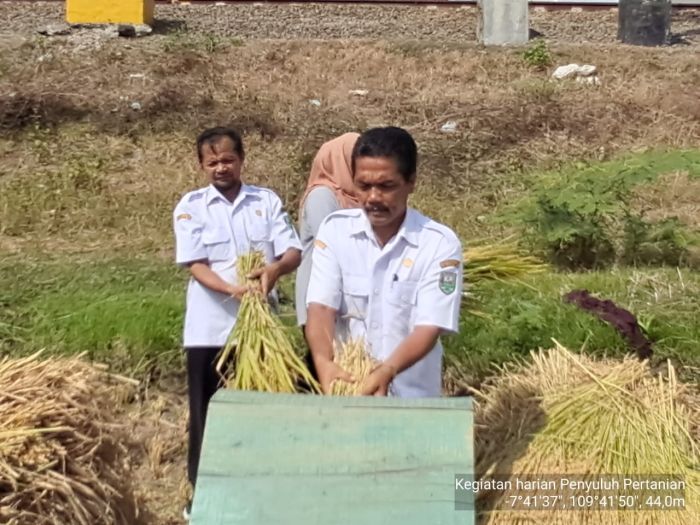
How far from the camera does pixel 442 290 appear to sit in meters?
3.19

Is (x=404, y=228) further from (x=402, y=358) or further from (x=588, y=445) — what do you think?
(x=588, y=445)

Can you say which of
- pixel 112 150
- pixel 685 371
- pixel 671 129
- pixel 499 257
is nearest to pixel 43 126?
pixel 112 150

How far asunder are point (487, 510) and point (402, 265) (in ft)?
2.66

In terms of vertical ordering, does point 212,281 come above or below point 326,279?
below

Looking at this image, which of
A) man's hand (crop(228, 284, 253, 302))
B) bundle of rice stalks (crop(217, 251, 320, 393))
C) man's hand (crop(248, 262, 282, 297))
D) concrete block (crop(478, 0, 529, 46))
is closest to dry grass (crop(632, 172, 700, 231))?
concrete block (crop(478, 0, 529, 46))

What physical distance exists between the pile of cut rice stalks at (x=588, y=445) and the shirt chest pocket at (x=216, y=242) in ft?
3.77

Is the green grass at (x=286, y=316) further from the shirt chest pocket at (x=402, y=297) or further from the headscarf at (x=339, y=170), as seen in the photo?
the shirt chest pocket at (x=402, y=297)

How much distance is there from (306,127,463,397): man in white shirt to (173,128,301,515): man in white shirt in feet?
3.08

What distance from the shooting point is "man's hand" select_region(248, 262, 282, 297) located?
4.06m

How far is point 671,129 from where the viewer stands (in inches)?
402

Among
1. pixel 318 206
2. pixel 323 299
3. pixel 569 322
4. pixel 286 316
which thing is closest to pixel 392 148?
pixel 323 299

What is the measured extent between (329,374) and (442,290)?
1.29 feet

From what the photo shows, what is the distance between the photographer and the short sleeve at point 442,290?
3.17m

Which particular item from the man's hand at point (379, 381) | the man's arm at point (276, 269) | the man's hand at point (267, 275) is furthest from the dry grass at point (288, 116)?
the man's hand at point (379, 381)
